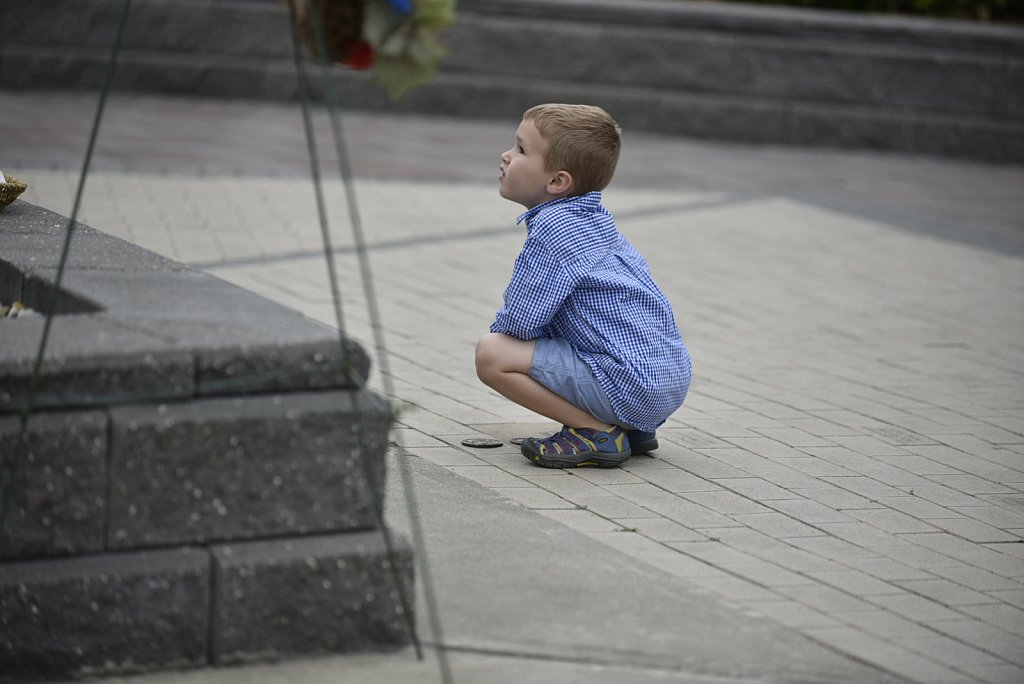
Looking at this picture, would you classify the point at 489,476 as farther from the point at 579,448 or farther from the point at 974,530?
the point at 974,530

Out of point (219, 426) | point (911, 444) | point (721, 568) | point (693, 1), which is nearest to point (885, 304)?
point (911, 444)

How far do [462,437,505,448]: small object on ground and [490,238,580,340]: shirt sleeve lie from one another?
440 mm

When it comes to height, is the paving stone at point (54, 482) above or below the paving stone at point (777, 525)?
above

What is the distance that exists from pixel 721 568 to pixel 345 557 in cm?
110

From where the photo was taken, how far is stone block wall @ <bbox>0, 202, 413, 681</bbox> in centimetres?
278

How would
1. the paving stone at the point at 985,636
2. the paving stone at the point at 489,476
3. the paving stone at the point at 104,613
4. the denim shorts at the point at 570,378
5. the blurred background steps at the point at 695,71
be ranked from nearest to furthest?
the paving stone at the point at 104,613
the paving stone at the point at 985,636
the paving stone at the point at 489,476
the denim shorts at the point at 570,378
the blurred background steps at the point at 695,71

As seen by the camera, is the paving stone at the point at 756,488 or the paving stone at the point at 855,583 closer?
the paving stone at the point at 855,583

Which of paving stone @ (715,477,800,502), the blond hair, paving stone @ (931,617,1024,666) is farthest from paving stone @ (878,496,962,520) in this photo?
the blond hair

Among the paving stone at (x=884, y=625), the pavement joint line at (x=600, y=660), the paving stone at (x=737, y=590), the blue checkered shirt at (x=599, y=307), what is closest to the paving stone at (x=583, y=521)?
the paving stone at (x=737, y=590)

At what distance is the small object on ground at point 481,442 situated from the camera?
4516 mm

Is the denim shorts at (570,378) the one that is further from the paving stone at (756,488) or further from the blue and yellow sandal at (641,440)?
the paving stone at (756,488)

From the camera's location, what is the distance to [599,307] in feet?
13.9

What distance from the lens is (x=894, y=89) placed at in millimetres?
12555

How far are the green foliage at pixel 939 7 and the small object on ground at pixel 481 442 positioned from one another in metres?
10.9
